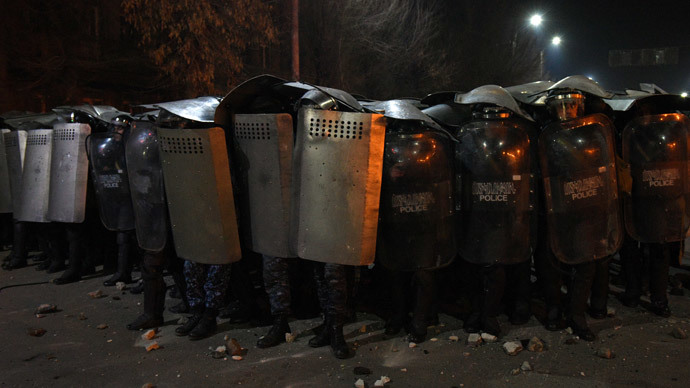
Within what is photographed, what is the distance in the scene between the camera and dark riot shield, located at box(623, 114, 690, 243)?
4582mm

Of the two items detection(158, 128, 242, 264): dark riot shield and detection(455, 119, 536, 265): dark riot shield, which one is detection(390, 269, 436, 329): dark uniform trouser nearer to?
detection(455, 119, 536, 265): dark riot shield

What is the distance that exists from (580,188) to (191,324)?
142 inches

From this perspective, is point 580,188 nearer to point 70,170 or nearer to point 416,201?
point 416,201

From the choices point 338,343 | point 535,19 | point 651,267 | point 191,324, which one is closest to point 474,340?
point 338,343

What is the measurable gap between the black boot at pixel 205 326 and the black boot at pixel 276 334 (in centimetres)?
52

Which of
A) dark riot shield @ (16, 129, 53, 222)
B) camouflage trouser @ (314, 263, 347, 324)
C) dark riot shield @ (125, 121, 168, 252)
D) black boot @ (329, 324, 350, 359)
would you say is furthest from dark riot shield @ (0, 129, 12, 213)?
black boot @ (329, 324, 350, 359)

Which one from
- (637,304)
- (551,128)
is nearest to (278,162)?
(551,128)

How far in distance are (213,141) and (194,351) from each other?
1.77 meters

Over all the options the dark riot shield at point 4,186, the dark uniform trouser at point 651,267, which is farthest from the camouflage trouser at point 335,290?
the dark riot shield at point 4,186

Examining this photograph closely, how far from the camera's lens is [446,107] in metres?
4.85

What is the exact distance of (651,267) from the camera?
16.0ft

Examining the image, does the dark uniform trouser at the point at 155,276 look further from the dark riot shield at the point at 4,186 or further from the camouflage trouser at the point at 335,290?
the dark riot shield at the point at 4,186

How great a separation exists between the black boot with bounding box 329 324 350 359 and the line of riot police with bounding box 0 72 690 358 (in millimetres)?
11

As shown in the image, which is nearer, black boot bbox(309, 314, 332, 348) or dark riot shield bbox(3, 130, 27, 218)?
black boot bbox(309, 314, 332, 348)
